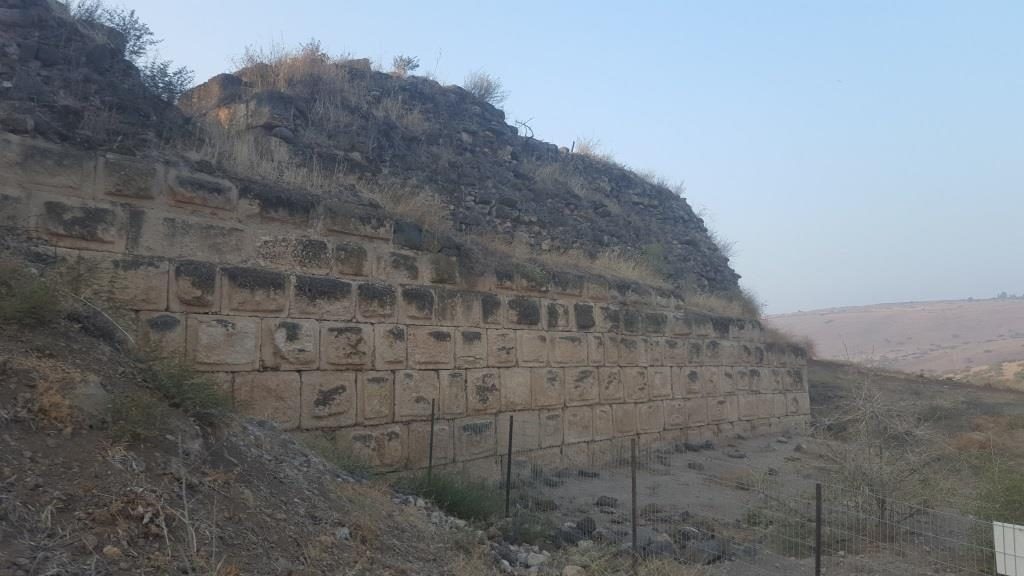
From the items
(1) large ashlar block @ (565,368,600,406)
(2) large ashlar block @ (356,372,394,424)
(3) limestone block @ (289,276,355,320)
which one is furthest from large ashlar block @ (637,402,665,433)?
(3) limestone block @ (289,276,355,320)

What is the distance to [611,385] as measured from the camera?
366 inches

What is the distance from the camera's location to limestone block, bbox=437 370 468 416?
7066 millimetres

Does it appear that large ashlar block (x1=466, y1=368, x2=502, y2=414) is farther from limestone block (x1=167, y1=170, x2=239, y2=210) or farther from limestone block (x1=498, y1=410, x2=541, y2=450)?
limestone block (x1=167, y1=170, x2=239, y2=210)

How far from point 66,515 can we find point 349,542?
1461mm

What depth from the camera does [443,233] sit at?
7.43 meters

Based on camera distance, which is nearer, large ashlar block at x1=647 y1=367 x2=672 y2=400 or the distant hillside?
large ashlar block at x1=647 y1=367 x2=672 y2=400

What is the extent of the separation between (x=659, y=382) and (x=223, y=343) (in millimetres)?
6311

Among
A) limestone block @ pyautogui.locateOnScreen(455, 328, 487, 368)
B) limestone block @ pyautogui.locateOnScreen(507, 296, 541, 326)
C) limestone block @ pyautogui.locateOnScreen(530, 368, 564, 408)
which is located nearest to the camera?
limestone block @ pyautogui.locateOnScreen(455, 328, 487, 368)

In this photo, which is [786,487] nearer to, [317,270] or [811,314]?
[317,270]

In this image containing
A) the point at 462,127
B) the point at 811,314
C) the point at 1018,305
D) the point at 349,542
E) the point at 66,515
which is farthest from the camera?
the point at 811,314

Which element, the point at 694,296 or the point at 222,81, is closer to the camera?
the point at 222,81

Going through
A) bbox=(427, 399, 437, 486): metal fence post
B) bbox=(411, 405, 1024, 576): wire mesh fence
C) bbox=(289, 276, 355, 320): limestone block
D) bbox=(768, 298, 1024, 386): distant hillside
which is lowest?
bbox=(411, 405, 1024, 576): wire mesh fence

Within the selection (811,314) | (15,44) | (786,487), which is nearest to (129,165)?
(15,44)

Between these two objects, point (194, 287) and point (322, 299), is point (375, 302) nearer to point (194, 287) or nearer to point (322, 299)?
point (322, 299)
